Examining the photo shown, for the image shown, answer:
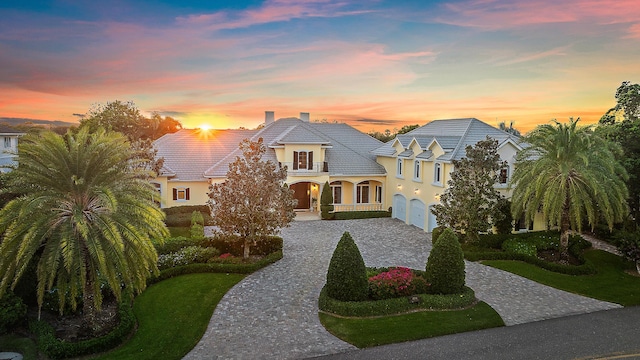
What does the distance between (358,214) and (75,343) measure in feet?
79.7

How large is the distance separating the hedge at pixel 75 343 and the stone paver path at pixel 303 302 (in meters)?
2.57

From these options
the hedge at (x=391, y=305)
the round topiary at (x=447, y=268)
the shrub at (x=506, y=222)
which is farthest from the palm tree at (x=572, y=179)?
the hedge at (x=391, y=305)

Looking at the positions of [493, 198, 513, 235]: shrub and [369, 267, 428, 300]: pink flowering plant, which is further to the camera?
[493, 198, 513, 235]: shrub

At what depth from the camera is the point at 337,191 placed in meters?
36.8

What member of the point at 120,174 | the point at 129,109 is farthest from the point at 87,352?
the point at 129,109

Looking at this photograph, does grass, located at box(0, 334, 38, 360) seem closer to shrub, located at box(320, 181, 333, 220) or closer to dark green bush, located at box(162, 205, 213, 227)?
dark green bush, located at box(162, 205, 213, 227)

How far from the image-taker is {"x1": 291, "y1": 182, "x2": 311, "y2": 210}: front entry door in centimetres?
3712

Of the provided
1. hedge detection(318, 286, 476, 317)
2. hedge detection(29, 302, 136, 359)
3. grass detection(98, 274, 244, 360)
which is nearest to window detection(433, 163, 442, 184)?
hedge detection(318, 286, 476, 317)

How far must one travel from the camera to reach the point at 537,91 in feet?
85.5

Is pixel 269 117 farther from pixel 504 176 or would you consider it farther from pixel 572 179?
pixel 572 179

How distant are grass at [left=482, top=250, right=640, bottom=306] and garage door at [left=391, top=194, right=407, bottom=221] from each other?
37.3 ft

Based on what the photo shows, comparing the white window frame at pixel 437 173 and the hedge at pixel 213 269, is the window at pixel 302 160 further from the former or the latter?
the hedge at pixel 213 269

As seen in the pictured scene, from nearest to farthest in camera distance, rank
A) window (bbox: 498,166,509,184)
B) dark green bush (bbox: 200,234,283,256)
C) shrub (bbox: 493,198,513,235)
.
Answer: dark green bush (bbox: 200,234,283,256), shrub (bbox: 493,198,513,235), window (bbox: 498,166,509,184)

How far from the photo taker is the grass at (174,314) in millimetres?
12617
